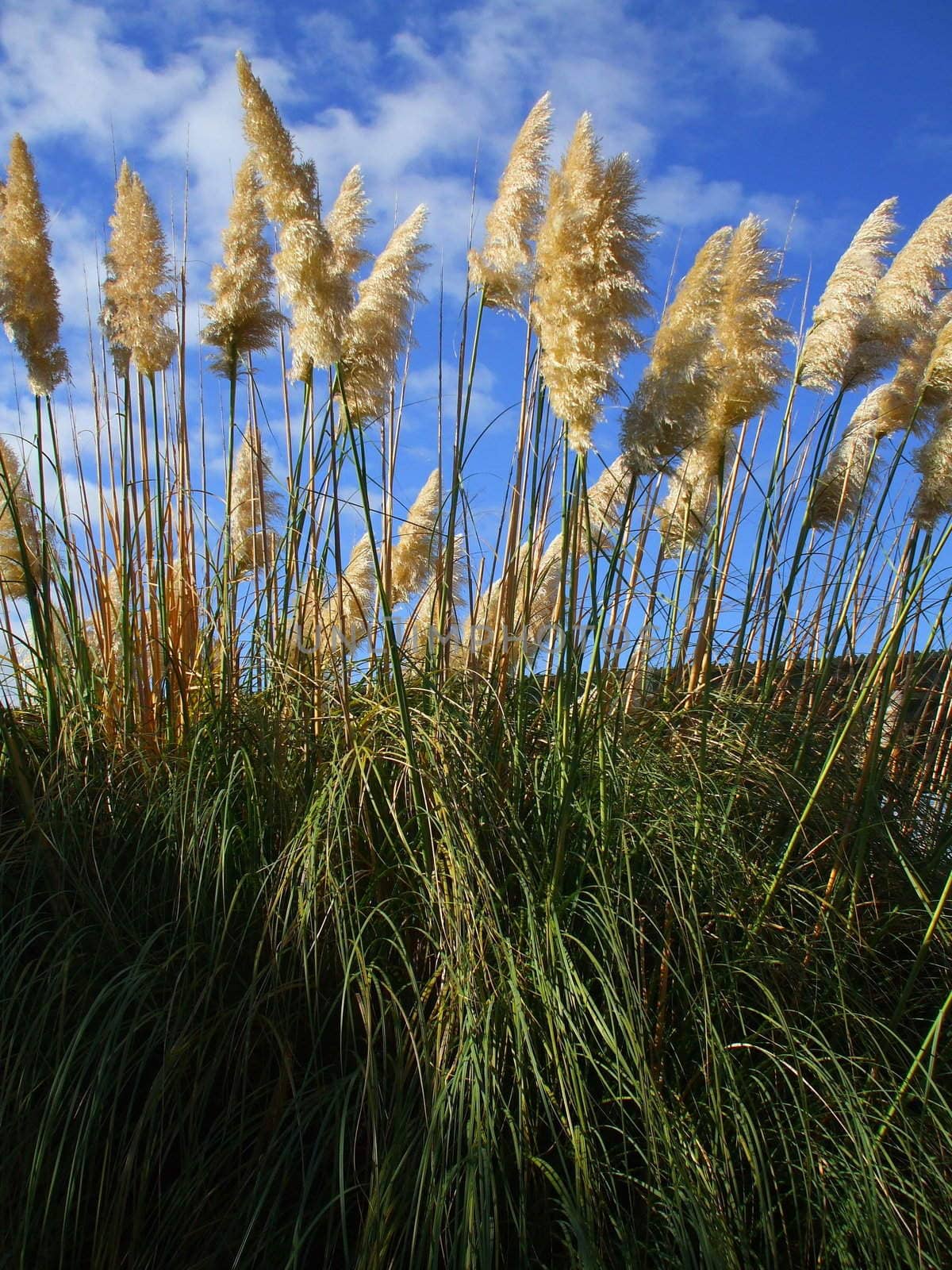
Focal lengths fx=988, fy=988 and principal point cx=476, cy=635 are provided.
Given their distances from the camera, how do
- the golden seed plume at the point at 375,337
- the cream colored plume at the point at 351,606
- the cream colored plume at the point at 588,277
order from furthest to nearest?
the cream colored plume at the point at 351,606 < the golden seed plume at the point at 375,337 < the cream colored plume at the point at 588,277

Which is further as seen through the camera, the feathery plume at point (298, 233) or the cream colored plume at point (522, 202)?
the cream colored plume at point (522, 202)

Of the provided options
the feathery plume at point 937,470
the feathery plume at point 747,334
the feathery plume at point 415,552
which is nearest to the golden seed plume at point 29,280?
the feathery plume at point 415,552

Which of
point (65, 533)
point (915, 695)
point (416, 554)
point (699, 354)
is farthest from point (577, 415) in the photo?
point (915, 695)

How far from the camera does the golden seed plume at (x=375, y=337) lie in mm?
2479

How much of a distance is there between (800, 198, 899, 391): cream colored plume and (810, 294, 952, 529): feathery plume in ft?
0.68

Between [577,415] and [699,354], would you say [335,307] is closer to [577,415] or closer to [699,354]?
[577,415]

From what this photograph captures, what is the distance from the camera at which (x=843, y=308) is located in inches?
112

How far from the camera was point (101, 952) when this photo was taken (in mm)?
2172

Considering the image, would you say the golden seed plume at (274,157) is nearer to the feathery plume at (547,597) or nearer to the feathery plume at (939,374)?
the feathery plume at (547,597)

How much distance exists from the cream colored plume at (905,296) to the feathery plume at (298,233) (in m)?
1.57

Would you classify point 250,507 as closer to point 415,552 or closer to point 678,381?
point 415,552

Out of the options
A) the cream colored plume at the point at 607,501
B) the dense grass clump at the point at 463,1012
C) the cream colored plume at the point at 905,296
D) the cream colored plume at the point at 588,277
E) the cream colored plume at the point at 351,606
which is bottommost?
the dense grass clump at the point at 463,1012

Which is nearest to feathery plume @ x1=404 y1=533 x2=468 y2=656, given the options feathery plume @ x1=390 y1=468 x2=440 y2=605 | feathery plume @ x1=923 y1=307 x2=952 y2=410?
feathery plume @ x1=390 y1=468 x2=440 y2=605

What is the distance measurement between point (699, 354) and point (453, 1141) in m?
1.78
